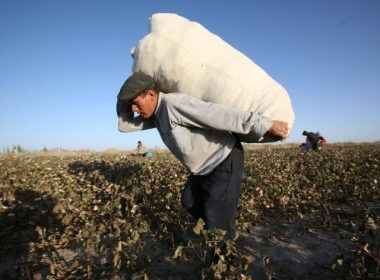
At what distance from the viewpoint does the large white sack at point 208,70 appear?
312cm

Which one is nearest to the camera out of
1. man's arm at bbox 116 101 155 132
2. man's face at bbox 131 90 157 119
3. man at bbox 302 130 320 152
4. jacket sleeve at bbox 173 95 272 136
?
jacket sleeve at bbox 173 95 272 136

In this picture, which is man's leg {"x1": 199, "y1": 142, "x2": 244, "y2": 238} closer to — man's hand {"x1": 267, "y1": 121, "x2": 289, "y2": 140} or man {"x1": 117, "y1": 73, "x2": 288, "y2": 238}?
man {"x1": 117, "y1": 73, "x2": 288, "y2": 238}

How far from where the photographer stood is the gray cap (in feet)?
9.76

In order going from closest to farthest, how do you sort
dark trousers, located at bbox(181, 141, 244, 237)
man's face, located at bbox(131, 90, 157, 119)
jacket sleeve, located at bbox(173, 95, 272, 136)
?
jacket sleeve, located at bbox(173, 95, 272, 136), man's face, located at bbox(131, 90, 157, 119), dark trousers, located at bbox(181, 141, 244, 237)

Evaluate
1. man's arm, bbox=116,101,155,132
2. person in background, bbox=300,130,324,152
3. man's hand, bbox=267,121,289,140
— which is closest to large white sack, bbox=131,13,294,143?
man's hand, bbox=267,121,289,140

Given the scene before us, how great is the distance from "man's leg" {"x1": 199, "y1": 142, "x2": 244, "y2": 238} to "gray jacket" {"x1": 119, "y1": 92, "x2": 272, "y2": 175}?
10 cm

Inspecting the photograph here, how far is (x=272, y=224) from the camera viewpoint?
5.00m

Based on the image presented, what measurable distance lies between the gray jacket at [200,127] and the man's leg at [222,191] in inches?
4.1

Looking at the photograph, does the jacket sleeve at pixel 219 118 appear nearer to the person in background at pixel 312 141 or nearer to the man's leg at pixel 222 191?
the man's leg at pixel 222 191

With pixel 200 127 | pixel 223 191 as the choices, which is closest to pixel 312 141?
pixel 223 191

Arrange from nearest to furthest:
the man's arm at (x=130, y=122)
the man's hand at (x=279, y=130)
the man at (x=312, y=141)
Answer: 1. the man's hand at (x=279, y=130)
2. the man's arm at (x=130, y=122)
3. the man at (x=312, y=141)

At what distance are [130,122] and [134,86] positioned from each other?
64 centimetres

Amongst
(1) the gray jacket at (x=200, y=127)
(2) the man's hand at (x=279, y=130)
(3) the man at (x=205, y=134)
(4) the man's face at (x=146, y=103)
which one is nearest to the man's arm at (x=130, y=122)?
(3) the man at (x=205, y=134)

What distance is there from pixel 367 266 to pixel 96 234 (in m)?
2.35
